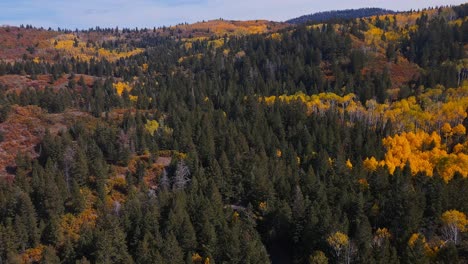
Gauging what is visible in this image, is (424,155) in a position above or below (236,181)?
above

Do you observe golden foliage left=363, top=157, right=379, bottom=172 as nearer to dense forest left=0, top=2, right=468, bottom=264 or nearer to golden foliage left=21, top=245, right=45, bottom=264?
dense forest left=0, top=2, right=468, bottom=264

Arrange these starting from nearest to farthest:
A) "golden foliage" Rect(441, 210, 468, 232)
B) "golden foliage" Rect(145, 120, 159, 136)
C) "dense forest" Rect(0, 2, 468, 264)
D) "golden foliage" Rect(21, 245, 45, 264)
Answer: "golden foliage" Rect(441, 210, 468, 232)
"dense forest" Rect(0, 2, 468, 264)
"golden foliage" Rect(21, 245, 45, 264)
"golden foliage" Rect(145, 120, 159, 136)

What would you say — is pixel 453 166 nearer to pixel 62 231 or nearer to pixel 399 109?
pixel 399 109

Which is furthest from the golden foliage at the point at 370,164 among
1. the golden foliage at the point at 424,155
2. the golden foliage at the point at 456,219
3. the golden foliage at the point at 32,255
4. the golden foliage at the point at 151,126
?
the golden foliage at the point at 32,255

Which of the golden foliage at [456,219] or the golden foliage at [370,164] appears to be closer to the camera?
the golden foliage at [456,219]

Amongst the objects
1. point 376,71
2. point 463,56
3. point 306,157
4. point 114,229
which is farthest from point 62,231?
point 463,56

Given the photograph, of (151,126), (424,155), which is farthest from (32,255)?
(424,155)

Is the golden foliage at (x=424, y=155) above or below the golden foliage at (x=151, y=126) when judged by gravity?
below

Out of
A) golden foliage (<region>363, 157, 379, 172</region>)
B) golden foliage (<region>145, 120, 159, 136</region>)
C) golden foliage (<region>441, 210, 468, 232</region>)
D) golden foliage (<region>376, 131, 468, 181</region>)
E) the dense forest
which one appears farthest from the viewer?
golden foliage (<region>145, 120, 159, 136</region>)

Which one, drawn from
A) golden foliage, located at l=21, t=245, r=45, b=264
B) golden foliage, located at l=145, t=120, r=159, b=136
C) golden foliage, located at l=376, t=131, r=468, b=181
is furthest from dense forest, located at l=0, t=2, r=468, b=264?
golden foliage, located at l=145, t=120, r=159, b=136

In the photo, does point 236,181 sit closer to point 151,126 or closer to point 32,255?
point 32,255

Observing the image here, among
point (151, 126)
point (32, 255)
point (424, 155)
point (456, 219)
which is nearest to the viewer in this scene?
point (456, 219)

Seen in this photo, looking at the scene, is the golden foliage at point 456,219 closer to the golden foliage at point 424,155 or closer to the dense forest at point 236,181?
the dense forest at point 236,181
